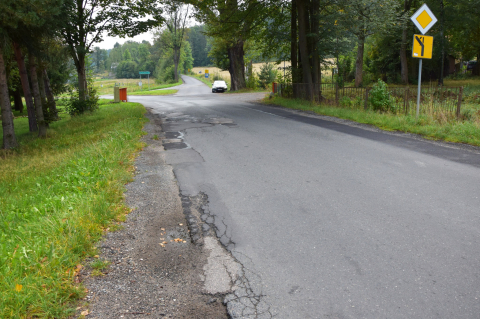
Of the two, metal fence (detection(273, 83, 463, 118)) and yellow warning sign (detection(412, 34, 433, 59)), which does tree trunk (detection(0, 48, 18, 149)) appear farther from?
yellow warning sign (detection(412, 34, 433, 59))

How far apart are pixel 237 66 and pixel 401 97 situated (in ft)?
96.4

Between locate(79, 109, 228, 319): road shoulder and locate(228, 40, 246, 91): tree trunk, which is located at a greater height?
locate(228, 40, 246, 91): tree trunk

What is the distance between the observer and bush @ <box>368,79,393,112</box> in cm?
1417

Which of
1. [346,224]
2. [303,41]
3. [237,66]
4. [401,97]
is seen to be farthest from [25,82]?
[237,66]

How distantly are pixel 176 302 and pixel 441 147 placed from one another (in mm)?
8011

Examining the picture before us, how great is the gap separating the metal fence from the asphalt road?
3.37m

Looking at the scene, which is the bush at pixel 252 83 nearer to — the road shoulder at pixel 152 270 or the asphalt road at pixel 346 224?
the asphalt road at pixel 346 224

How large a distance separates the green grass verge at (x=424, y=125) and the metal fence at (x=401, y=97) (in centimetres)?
63

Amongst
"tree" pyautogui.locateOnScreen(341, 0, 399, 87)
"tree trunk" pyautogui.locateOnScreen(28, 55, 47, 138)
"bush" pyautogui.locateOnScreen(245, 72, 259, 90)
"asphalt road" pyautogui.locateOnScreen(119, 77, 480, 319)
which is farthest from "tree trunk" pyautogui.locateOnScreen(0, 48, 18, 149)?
"bush" pyautogui.locateOnScreen(245, 72, 259, 90)

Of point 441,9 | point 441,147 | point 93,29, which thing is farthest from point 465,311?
point 441,9

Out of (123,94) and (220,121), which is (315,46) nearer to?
(220,121)

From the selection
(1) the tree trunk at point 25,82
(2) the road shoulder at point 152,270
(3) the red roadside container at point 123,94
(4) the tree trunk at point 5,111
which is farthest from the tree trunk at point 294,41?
(2) the road shoulder at point 152,270

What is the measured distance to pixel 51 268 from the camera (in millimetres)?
3553

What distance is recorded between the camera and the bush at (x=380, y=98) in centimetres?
1417
